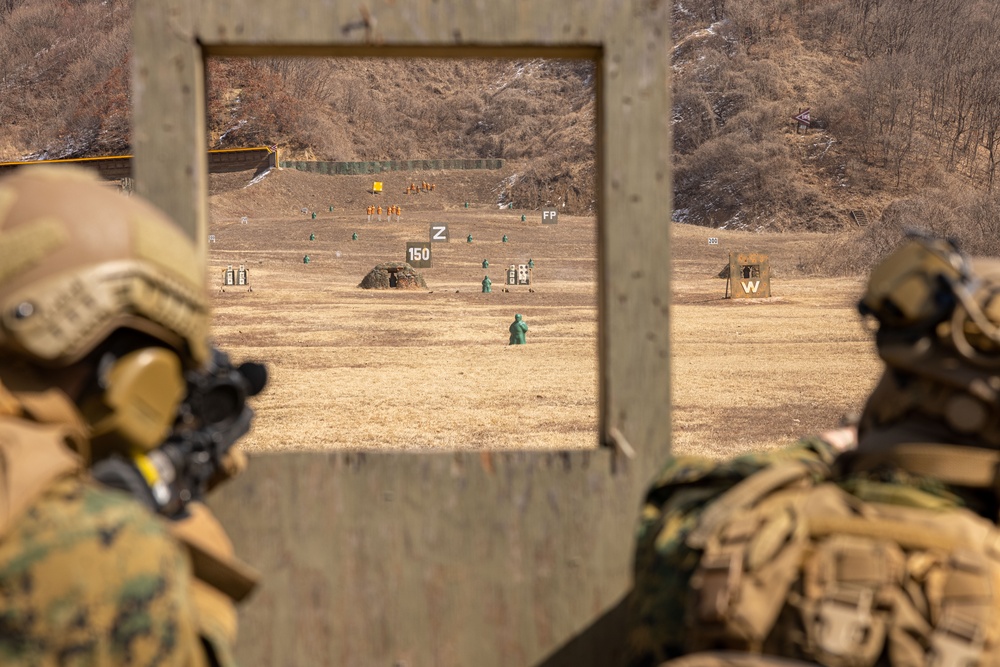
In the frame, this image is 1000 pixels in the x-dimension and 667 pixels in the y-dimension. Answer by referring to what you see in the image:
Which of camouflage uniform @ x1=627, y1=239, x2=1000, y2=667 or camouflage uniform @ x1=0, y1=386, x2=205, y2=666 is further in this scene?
camouflage uniform @ x1=627, y1=239, x2=1000, y2=667

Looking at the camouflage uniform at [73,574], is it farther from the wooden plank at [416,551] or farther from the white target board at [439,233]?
the white target board at [439,233]

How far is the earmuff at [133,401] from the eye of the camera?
7.17 ft

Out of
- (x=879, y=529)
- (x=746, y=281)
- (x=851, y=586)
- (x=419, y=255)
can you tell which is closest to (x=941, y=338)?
(x=879, y=529)

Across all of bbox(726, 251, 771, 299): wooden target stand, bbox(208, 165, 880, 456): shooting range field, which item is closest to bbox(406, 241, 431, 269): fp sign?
bbox(208, 165, 880, 456): shooting range field

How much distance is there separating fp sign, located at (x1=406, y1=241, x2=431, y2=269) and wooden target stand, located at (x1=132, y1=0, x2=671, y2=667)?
24448 millimetres

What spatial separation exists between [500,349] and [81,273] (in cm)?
1283

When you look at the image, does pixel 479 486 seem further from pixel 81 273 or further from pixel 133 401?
pixel 81 273

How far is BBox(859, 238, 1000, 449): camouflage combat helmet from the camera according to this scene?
2.32 metres

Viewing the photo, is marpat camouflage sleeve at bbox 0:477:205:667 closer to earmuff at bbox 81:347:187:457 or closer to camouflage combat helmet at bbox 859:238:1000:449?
earmuff at bbox 81:347:187:457

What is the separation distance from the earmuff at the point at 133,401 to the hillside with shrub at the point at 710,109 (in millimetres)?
26305

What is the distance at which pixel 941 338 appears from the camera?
7.79 feet

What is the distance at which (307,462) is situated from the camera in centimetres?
321

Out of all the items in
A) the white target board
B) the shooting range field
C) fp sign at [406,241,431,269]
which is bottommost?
the shooting range field

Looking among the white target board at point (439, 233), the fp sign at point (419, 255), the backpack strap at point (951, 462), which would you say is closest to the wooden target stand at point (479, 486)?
the backpack strap at point (951, 462)
